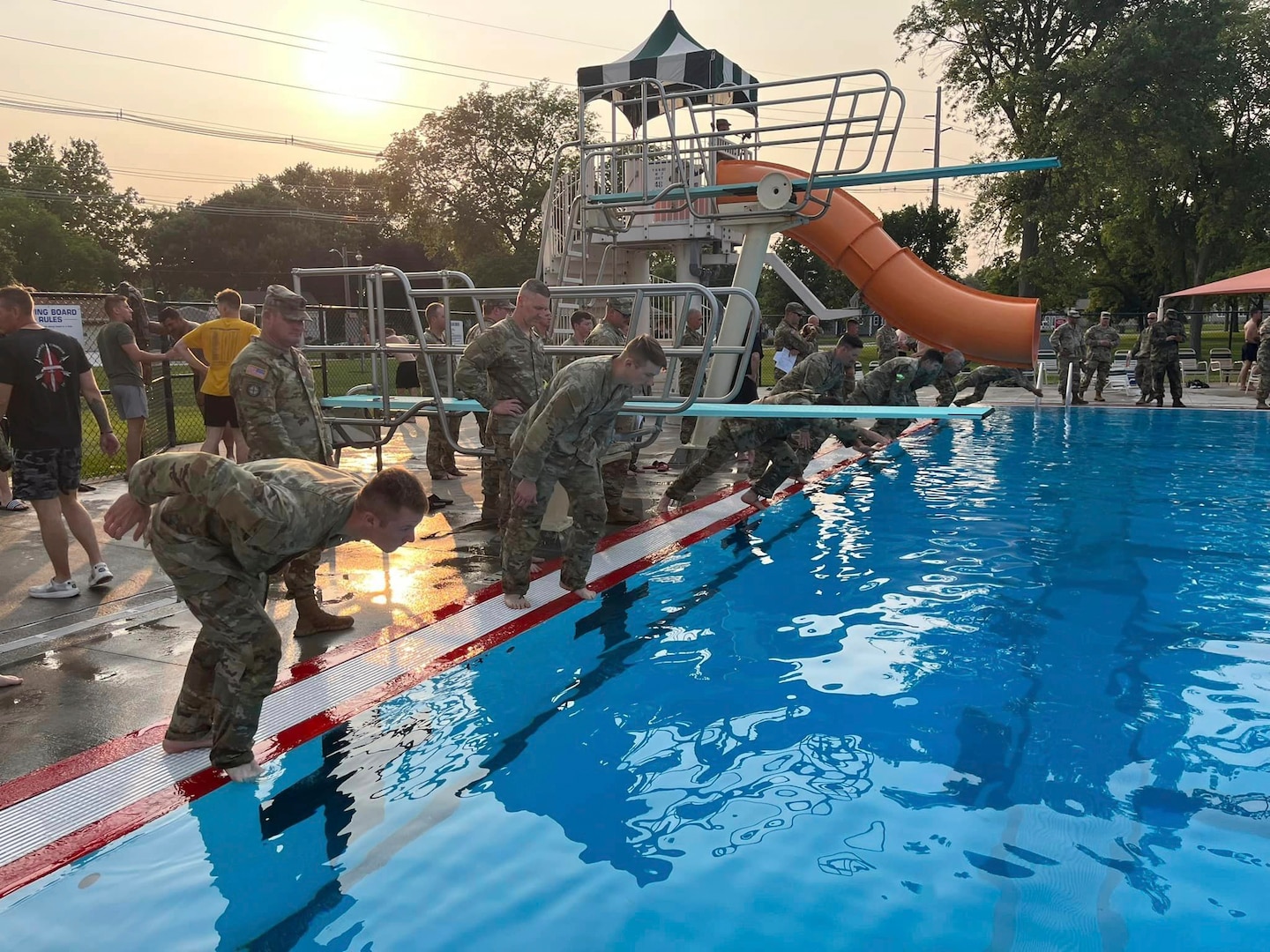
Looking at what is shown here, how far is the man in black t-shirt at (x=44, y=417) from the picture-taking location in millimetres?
5195

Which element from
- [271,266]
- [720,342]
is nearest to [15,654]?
[720,342]

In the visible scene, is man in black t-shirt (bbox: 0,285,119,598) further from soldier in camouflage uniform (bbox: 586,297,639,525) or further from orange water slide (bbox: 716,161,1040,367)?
orange water slide (bbox: 716,161,1040,367)

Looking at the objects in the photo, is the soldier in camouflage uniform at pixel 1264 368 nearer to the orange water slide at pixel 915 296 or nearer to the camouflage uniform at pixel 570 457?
the orange water slide at pixel 915 296

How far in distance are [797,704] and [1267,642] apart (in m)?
2.87

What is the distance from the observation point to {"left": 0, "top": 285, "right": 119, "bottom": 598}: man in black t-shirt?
5.20 meters

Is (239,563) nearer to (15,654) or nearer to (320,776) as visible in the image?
(320,776)

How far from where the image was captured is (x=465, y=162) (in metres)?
56.6

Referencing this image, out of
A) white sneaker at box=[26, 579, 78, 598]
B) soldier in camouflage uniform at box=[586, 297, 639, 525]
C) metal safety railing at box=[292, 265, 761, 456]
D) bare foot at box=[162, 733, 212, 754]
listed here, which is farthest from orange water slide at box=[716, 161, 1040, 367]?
bare foot at box=[162, 733, 212, 754]

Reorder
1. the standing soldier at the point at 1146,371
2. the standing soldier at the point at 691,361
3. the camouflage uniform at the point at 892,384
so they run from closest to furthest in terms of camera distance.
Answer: the camouflage uniform at the point at 892,384
the standing soldier at the point at 691,361
the standing soldier at the point at 1146,371

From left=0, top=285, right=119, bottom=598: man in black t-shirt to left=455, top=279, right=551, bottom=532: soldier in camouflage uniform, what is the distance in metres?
2.31

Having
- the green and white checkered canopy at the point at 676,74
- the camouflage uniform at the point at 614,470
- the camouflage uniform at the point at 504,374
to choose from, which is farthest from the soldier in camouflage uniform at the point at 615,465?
the green and white checkered canopy at the point at 676,74

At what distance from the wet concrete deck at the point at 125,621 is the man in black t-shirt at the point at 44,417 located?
1.66ft

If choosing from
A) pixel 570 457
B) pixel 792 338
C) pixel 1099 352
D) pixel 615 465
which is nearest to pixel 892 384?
pixel 792 338

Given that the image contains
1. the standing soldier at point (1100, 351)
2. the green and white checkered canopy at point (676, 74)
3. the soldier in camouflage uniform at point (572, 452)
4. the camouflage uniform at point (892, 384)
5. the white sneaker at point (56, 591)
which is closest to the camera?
the soldier in camouflage uniform at point (572, 452)
